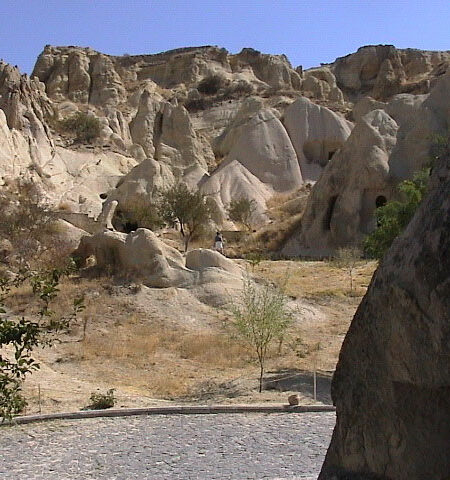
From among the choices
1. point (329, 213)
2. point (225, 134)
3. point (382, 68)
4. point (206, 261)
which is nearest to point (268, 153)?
point (225, 134)

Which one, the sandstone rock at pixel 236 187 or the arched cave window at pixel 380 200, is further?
the sandstone rock at pixel 236 187

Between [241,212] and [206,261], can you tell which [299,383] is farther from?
[241,212]

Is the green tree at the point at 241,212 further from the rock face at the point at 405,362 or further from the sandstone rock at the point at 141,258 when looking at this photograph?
the rock face at the point at 405,362

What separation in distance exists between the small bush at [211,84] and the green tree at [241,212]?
37418 mm

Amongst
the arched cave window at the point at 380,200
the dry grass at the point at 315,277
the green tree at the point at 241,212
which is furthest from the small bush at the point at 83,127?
the dry grass at the point at 315,277

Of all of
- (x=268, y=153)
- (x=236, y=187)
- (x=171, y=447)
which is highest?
(x=268, y=153)

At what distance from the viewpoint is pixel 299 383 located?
44.1ft

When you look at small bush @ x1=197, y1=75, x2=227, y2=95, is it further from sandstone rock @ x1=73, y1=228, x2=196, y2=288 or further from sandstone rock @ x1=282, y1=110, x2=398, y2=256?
sandstone rock @ x1=73, y1=228, x2=196, y2=288

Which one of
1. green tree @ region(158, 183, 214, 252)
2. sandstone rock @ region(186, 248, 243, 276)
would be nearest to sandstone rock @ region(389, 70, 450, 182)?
green tree @ region(158, 183, 214, 252)

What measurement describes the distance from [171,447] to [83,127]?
4404 centimetres

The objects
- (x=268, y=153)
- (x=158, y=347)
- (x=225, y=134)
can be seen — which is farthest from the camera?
(x=225, y=134)

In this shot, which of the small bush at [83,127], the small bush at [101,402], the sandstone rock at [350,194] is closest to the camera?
the small bush at [101,402]

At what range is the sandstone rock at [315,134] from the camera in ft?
166

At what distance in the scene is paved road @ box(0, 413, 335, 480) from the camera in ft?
27.0
